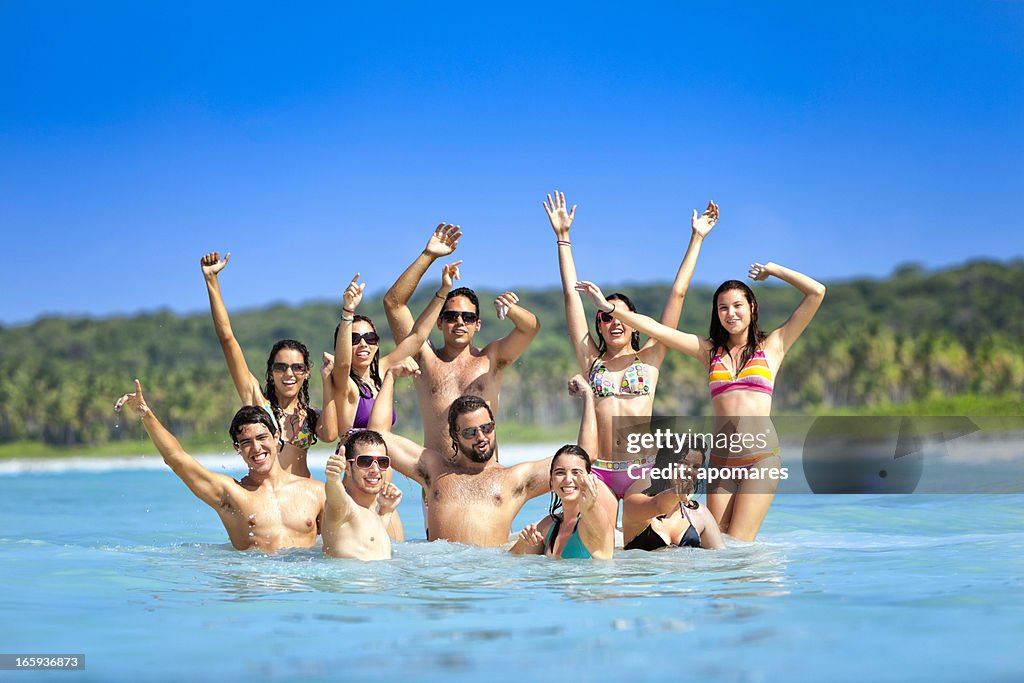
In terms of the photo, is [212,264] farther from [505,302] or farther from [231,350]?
[505,302]

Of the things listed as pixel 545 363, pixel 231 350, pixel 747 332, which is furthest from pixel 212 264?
pixel 545 363

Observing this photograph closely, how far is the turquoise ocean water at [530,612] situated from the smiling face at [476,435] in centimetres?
69

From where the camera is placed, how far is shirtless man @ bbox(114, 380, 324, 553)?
7562 mm

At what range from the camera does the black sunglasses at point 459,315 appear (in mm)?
8489

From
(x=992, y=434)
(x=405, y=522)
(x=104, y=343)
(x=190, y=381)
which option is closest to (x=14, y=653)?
(x=405, y=522)

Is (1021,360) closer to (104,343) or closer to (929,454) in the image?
(929,454)

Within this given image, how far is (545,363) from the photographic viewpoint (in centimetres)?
7569

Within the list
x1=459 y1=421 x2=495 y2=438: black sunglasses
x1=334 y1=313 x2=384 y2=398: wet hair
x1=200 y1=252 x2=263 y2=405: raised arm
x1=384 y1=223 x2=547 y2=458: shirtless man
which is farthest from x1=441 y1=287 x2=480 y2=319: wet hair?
x1=200 y1=252 x2=263 y2=405: raised arm

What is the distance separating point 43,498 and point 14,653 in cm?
1380

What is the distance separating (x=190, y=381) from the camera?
7075cm

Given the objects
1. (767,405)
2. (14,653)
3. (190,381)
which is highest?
(190,381)

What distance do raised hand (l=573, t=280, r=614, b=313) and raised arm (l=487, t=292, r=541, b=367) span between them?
0.56 m

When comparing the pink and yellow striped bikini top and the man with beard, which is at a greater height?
the pink and yellow striped bikini top

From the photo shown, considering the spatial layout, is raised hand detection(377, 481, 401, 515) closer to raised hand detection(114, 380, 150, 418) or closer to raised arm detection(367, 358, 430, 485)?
raised arm detection(367, 358, 430, 485)
